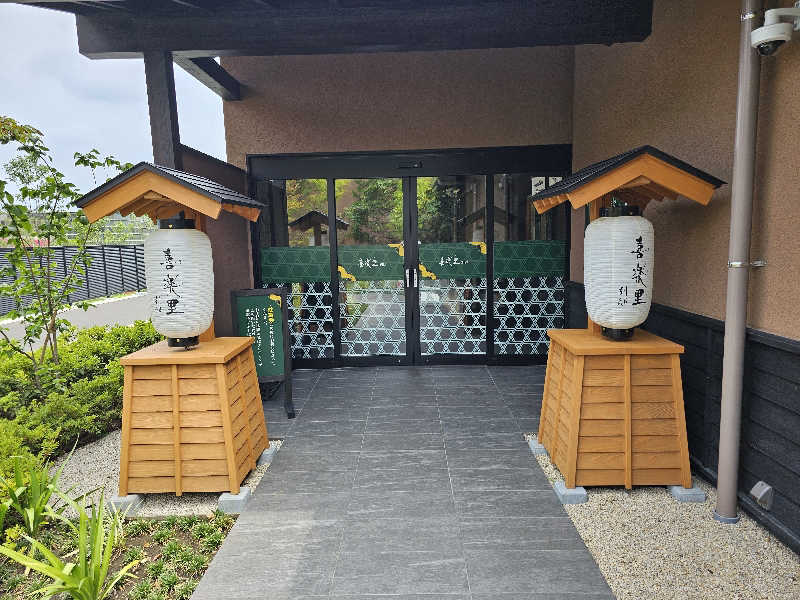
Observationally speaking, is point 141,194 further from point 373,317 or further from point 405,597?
point 373,317

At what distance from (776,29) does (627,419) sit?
2.32 metres

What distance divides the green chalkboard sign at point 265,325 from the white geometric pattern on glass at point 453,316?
210cm

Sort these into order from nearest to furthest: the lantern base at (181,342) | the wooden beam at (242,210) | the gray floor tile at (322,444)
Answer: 1. the lantern base at (181,342)
2. the wooden beam at (242,210)
3. the gray floor tile at (322,444)

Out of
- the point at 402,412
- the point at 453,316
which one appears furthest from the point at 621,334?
the point at 453,316

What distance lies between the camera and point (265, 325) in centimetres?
490

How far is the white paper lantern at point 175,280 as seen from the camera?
3104 millimetres

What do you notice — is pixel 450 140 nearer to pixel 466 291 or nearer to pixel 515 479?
pixel 466 291

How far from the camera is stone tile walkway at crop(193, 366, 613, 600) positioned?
228 centimetres

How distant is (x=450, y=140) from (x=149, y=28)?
11.6ft

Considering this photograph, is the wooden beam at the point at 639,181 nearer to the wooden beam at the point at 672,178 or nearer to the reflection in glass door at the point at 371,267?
the wooden beam at the point at 672,178

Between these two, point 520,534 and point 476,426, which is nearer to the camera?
point 520,534

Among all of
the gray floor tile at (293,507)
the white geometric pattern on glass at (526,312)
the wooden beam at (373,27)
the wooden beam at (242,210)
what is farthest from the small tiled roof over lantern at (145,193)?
the white geometric pattern on glass at (526,312)

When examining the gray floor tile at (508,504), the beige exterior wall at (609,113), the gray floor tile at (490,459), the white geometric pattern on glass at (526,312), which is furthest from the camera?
the white geometric pattern on glass at (526,312)

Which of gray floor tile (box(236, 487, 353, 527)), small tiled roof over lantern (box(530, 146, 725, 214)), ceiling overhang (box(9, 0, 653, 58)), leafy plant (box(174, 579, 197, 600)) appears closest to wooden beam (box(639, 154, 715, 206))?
small tiled roof over lantern (box(530, 146, 725, 214))
